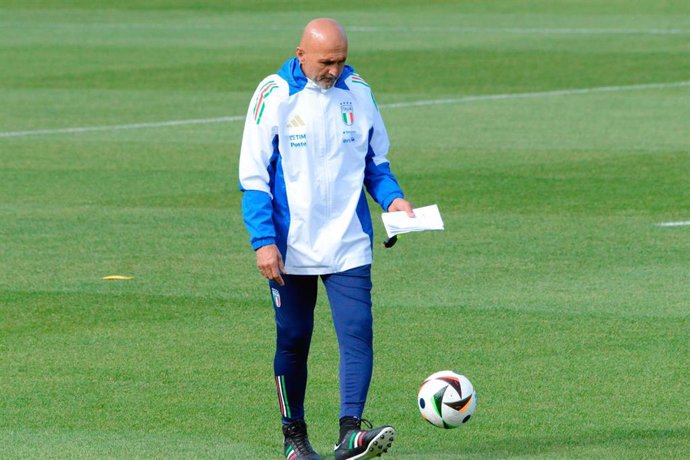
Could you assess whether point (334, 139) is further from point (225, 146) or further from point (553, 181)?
point (225, 146)

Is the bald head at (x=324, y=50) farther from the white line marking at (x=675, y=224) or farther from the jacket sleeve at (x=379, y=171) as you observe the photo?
the white line marking at (x=675, y=224)

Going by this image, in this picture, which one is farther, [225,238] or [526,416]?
[225,238]

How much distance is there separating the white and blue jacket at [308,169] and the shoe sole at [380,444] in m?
0.82

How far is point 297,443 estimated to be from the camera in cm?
802

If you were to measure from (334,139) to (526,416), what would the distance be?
1899 mm

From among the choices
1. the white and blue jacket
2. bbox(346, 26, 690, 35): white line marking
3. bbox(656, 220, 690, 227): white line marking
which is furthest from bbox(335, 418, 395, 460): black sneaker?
bbox(346, 26, 690, 35): white line marking

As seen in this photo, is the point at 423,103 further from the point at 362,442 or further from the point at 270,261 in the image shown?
the point at 362,442

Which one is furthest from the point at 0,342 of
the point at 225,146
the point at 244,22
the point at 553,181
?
the point at 244,22

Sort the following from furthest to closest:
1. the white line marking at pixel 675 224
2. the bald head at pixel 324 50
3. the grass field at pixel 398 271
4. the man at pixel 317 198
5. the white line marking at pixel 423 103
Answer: the white line marking at pixel 423 103, the white line marking at pixel 675 224, the grass field at pixel 398 271, the man at pixel 317 198, the bald head at pixel 324 50

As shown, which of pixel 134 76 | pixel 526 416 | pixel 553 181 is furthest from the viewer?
pixel 134 76

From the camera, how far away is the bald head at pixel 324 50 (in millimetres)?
7590

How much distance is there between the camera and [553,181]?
56.4ft

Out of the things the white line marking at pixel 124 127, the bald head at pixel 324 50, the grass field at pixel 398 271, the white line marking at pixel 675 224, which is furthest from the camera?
the white line marking at pixel 124 127

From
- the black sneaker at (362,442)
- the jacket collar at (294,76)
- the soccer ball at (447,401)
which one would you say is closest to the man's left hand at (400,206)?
the jacket collar at (294,76)
